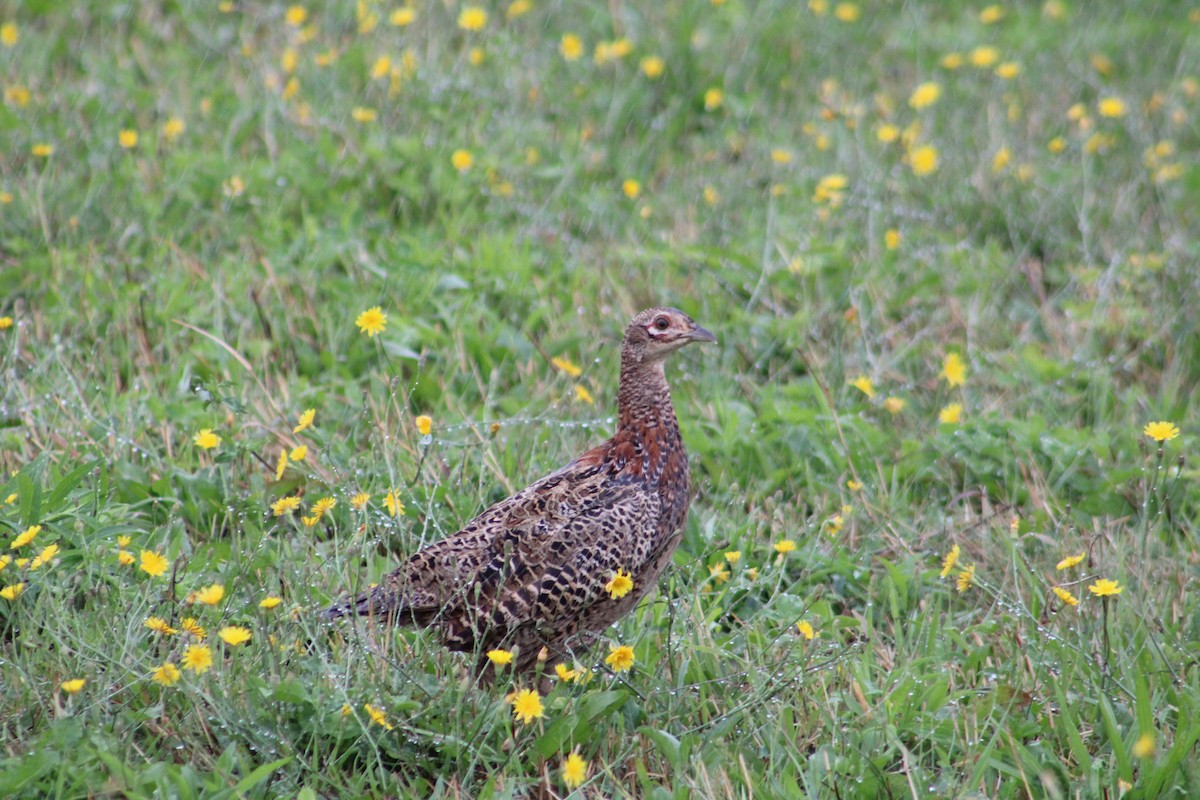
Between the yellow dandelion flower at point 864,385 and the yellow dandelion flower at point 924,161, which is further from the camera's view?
the yellow dandelion flower at point 924,161

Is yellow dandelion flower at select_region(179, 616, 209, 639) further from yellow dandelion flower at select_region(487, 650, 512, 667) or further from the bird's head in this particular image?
the bird's head

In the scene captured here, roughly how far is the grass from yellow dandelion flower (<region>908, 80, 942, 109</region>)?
0.11m

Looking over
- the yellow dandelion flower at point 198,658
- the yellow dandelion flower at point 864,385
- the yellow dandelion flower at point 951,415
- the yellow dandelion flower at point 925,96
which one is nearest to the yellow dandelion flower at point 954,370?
the yellow dandelion flower at point 951,415

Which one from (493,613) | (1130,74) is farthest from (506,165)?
(1130,74)

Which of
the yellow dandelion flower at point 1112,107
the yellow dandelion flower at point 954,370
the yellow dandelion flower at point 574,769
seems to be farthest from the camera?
the yellow dandelion flower at point 1112,107

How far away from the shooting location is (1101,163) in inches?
315

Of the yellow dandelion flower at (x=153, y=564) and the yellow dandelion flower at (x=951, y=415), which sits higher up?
the yellow dandelion flower at (x=153, y=564)

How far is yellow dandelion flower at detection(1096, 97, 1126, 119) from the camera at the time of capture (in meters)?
8.16

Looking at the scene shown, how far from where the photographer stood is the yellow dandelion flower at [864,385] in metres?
5.51

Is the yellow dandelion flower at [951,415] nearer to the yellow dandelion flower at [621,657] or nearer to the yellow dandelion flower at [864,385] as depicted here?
the yellow dandelion flower at [864,385]

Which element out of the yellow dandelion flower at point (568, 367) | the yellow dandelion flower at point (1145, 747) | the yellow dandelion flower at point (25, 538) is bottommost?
the yellow dandelion flower at point (568, 367)

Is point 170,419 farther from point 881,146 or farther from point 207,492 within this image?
point 881,146

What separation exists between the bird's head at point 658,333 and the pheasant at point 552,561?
11.2 inches

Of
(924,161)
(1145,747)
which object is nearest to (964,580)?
(1145,747)
